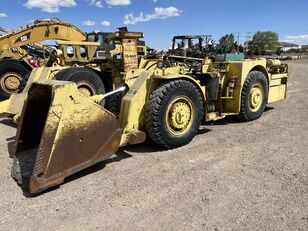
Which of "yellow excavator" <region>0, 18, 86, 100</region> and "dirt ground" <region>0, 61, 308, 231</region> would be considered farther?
"yellow excavator" <region>0, 18, 86, 100</region>

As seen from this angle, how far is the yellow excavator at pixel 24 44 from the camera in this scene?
9.23m

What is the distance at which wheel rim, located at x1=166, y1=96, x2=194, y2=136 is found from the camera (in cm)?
487

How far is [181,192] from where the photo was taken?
3.64m

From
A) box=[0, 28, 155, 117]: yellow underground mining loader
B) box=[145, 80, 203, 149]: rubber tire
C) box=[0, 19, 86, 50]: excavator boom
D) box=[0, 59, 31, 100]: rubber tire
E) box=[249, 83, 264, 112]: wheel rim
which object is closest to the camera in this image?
box=[145, 80, 203, 149]: rubber tire

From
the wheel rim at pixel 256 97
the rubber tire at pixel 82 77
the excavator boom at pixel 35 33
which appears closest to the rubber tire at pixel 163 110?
the wheel rim at pixel 256 97

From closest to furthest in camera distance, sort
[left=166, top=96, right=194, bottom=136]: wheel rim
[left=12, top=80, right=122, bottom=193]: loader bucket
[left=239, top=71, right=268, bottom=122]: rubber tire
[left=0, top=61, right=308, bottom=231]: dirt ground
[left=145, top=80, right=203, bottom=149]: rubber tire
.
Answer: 1. [left=0, top=61, right=308, bottom=231]: dirt ground
2. [left=12, top=80, right=122, bottom=193]: loader bucket
3. [left=145, top=80, right=203, bottom=149]: rubber tire
4. [left=166, top=96, right=194, bottom=136]: wheel rim
5. [left=239, top=71, right=268, bottom=122]: rubber tire

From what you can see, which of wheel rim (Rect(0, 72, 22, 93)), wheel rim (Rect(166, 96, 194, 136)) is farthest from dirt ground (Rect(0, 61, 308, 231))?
wheel rim (Rect(0, 72, 22, 93))

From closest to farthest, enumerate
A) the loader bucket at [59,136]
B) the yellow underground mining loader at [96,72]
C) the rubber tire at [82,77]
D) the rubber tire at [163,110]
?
1. the loader bucket at [59,136]
2. the rubber tire at [163,110]
3. the rubber tire at [82,77]
4. the yellow underground mining loader at [96,72]

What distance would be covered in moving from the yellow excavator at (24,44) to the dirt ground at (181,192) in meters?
4.55

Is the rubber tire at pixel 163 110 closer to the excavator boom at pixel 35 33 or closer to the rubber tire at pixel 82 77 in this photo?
the rubber tire at pixel 82 77

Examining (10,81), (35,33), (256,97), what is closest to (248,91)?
(256,97)

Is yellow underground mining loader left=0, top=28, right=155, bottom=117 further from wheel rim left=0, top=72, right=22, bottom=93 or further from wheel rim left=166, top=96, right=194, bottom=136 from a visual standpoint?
wheel rim left=0, top=72, right=22, bottom=93

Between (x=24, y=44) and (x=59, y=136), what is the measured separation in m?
8.10

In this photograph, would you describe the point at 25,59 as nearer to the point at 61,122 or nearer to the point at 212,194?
the point at 61,122
